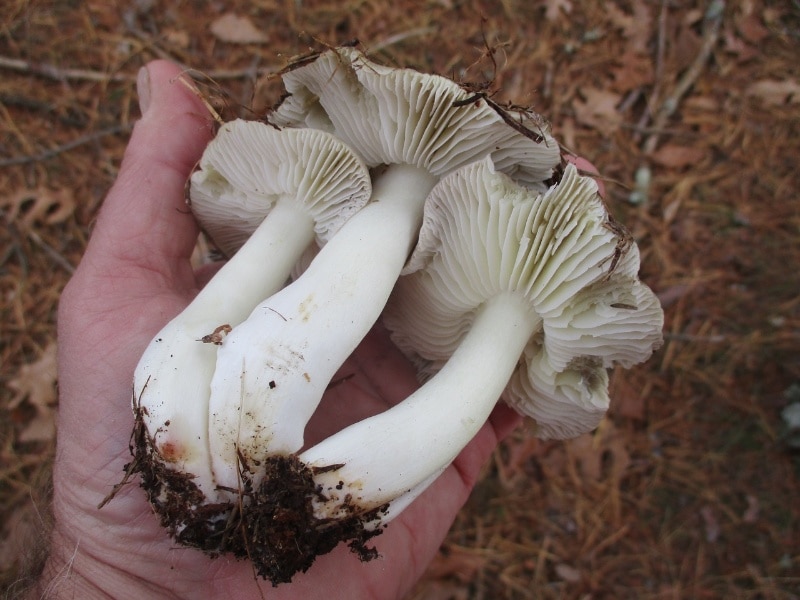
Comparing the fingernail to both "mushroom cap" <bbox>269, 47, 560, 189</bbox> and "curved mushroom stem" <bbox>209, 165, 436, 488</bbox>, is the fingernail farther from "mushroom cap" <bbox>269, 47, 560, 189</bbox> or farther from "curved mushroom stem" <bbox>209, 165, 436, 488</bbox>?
"curved mushroom stem" <bbox>209, 165, 436, 488</bbox>

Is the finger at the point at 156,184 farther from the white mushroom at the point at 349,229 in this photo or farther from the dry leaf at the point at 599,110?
the dry leaf at the point at 599,110

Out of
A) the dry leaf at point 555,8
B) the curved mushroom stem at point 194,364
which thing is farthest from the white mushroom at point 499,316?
the dry leaf at point 555,8

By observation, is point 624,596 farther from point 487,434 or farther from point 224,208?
point 224,208

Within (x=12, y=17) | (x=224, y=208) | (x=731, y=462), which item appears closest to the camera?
(x=224, y=208)

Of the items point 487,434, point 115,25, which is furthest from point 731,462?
point 115,25

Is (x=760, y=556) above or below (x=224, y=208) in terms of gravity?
below

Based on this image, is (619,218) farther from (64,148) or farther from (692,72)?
(64,148)
